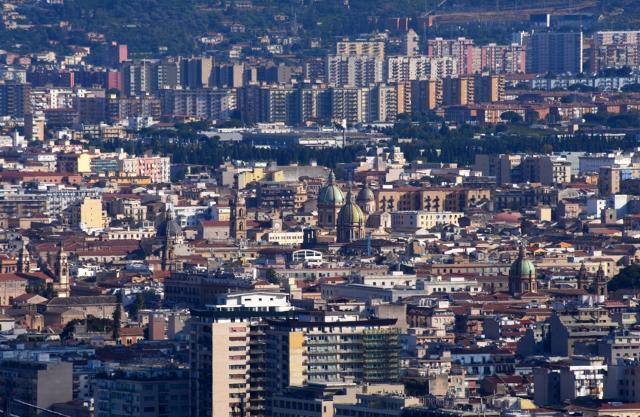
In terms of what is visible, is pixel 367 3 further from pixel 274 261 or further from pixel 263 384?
pixel 263 384

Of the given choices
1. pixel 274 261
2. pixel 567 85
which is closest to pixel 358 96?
pixel 567 85

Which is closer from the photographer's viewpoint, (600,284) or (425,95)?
(600,284)

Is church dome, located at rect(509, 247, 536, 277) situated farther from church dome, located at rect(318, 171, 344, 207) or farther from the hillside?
the hillside

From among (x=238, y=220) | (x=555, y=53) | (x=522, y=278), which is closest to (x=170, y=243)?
(x=238, y=220)

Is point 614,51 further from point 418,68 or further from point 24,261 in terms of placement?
point 24,261

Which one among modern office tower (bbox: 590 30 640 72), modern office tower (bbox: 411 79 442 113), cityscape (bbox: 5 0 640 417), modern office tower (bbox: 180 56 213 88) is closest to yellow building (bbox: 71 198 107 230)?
cityscape (bbox: 5 0 640 417)

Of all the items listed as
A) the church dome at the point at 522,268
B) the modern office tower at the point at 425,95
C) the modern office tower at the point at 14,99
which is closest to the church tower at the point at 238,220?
the church dome at the point at 522,268

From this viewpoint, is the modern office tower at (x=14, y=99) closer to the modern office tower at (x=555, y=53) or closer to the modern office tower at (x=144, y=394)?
the modern office tower at (x=555, y=53)
